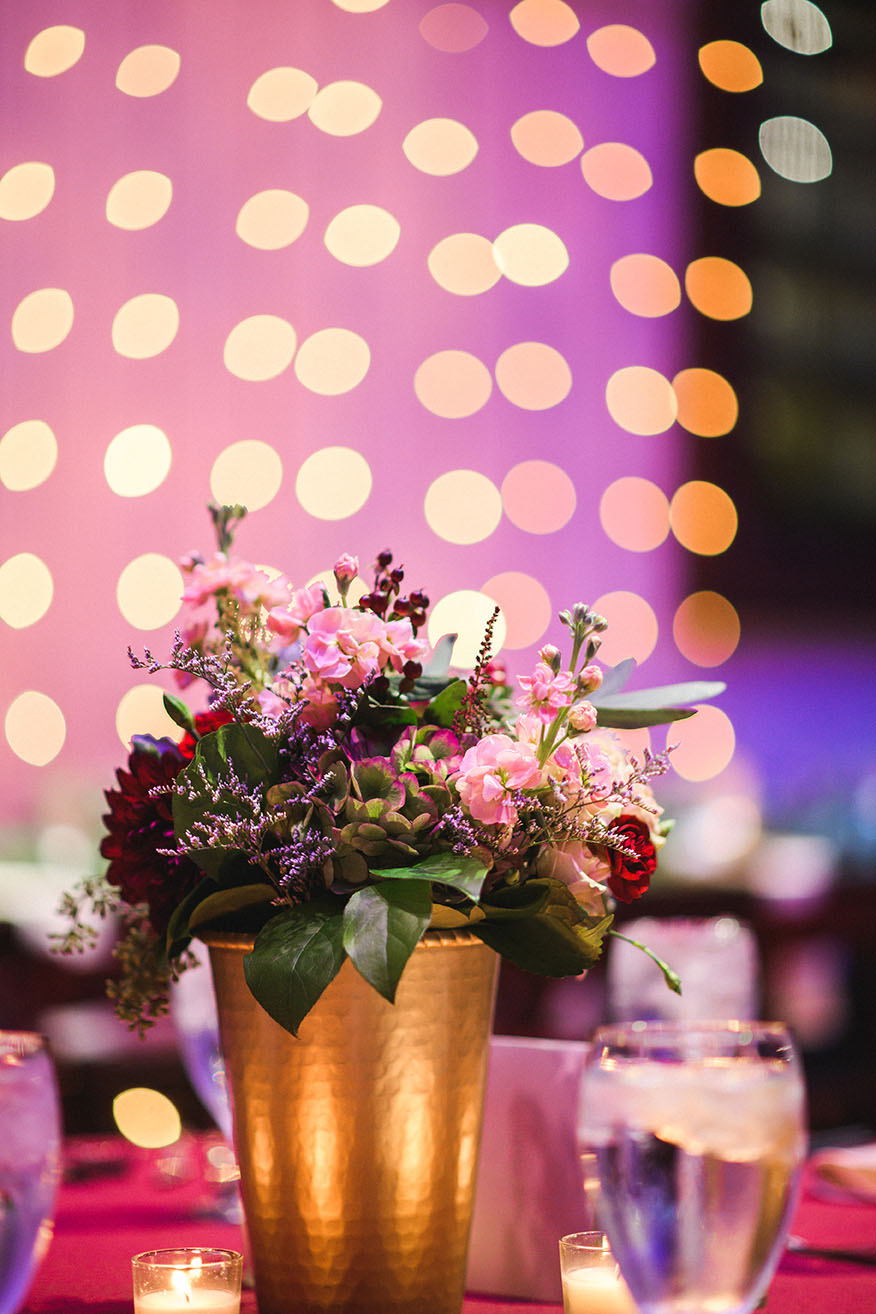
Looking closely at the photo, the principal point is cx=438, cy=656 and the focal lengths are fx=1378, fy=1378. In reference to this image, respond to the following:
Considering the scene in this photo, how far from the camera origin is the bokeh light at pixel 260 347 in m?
3.28

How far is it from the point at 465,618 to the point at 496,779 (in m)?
2.73

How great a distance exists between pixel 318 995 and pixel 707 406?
3552mm

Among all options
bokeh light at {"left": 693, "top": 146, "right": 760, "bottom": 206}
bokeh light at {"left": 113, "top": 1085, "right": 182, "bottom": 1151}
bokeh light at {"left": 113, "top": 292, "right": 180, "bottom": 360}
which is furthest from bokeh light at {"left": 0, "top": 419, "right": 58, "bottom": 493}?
bokeh light at {"left": 693, "top": 146, "right": 760, "bottom": 206}

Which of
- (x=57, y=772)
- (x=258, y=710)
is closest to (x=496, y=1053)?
(x=258, y=710)

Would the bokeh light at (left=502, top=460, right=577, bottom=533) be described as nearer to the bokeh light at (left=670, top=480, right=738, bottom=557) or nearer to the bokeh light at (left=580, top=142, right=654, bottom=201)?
the bokeh light at (left=670, top=480, right=738, bottom=557)

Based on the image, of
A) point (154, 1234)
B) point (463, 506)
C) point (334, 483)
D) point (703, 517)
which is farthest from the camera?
point (703, 517)

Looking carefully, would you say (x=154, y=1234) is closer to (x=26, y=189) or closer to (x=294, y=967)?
(x=294, y=967)

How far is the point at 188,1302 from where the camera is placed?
25.7 inches

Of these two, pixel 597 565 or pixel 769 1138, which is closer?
pixel 769 1138

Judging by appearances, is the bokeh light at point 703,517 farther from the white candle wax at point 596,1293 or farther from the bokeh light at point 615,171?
the white candle wax at point 596,1293

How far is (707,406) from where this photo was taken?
396cm

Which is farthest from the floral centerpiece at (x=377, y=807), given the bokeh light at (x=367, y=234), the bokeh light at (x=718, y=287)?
the bokeh light at (x=718, y=287)

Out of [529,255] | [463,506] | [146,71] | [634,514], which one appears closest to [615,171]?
[529,255]

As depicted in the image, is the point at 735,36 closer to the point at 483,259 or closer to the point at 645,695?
the point at 483,259
